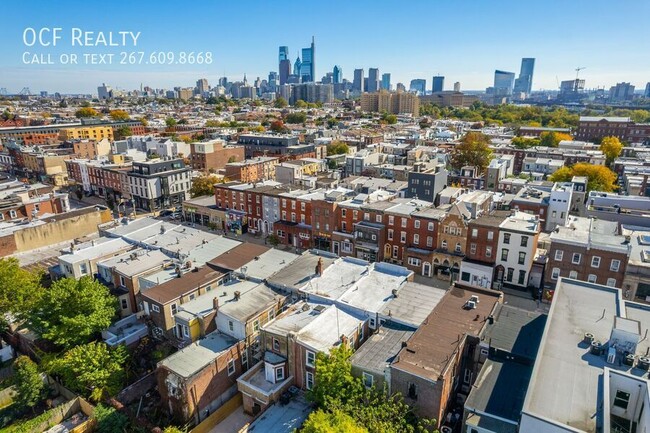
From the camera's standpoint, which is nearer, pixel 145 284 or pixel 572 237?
pixel 145 284

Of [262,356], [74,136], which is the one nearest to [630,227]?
[262,356]

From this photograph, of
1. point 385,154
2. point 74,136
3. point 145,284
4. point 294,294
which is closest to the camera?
point 294,294

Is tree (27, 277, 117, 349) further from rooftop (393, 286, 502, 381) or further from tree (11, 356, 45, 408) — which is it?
rooftop (393, 286, 502, 381)

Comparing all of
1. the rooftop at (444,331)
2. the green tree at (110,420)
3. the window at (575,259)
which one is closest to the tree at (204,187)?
the green tree at (110,420)

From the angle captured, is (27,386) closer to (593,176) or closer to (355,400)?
(355,400)

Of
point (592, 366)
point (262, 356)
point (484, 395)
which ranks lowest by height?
point (262, 356)

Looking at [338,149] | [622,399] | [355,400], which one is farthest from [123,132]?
[622,399]

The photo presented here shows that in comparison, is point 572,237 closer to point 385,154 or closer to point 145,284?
point 145,284
